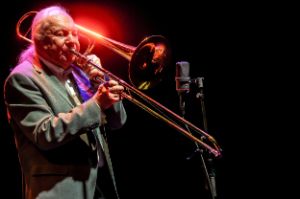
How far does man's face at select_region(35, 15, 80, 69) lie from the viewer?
2.17 metres

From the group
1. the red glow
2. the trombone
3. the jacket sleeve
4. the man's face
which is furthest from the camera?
the red glow

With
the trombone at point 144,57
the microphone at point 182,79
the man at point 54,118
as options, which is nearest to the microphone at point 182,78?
the microphone at point 182,79

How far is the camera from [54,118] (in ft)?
6.39

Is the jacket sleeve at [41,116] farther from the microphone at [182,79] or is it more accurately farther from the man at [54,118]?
the microphone at [182,79]

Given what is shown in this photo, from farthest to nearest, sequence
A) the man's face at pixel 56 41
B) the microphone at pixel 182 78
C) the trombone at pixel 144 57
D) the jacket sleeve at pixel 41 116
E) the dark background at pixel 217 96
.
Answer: the dark background at pixel 217 96
the microphone at pixel 182 78
the trombone at pixel 144 57
the man's face at pixel 56 41
the jacket sleeve at pixel 41 116

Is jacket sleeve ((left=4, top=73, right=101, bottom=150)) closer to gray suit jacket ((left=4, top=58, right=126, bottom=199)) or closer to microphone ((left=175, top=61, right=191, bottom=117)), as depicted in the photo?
gray suit jacket ((left=4, top=58, right=126, bottom=199))

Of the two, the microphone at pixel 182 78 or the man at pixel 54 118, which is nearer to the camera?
the man at pixel 54 118

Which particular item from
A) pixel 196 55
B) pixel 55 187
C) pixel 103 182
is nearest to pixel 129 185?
pixel 196 55

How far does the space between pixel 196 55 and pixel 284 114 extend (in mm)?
971

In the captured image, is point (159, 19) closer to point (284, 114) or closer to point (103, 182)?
point (284, 114)

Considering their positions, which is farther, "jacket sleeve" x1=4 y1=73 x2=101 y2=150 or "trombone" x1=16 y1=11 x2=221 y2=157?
"trombone" x1=16 y1=11 x2=221 y2=157

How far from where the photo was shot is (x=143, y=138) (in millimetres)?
3832

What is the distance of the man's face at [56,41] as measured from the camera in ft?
7.11

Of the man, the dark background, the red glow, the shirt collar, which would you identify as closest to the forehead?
the man
